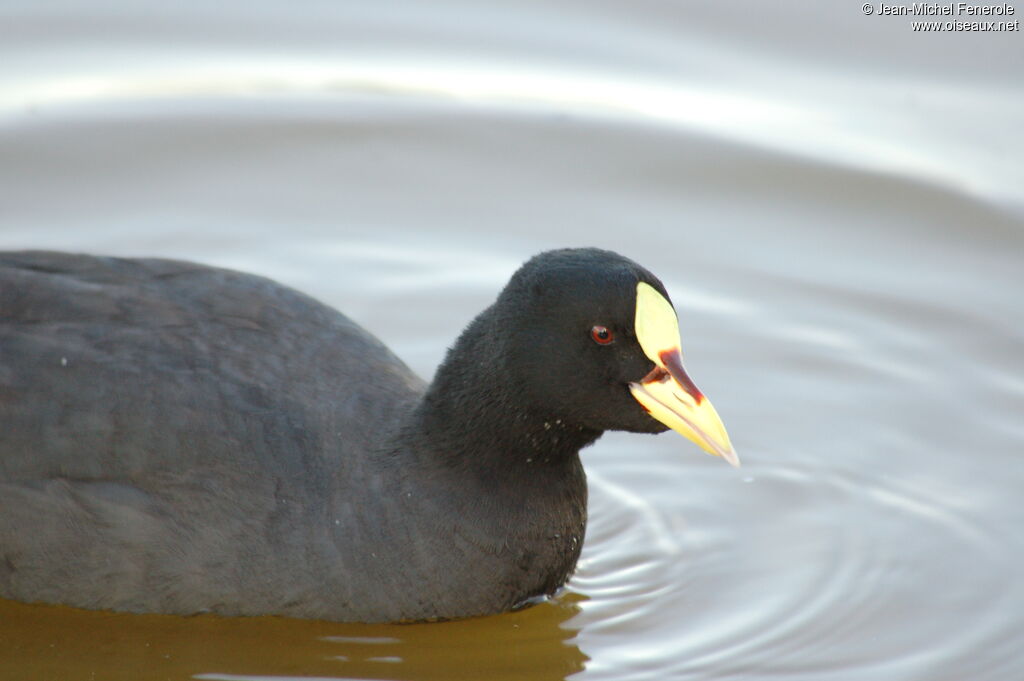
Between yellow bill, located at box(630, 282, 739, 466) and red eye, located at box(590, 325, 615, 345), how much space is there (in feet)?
0.35

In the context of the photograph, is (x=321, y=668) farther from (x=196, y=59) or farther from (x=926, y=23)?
(x=926, y=23)

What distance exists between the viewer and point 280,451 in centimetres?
596

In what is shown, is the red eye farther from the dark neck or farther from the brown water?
the brown water

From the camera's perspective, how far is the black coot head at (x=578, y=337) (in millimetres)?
5762

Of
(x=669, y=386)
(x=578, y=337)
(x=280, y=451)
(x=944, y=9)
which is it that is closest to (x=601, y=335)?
(x=578, y=337)

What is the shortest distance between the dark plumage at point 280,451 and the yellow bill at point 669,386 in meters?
0.04

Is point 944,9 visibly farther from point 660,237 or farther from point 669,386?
point 669,386

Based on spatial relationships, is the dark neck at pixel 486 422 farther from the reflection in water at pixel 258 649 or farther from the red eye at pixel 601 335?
the reflection in water at pixel 258 649

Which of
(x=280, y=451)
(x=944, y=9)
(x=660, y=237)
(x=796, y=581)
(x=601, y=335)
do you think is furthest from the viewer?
(x=944, y=9)

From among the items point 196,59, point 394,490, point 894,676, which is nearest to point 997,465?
point 894,676

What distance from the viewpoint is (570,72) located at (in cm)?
1002

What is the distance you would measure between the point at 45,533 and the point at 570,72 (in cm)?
509

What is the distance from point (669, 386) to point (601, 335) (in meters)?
0.30

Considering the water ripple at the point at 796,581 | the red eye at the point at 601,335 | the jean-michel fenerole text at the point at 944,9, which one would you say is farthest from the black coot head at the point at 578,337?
the jean-michel fenerole text at the point at 944,9
